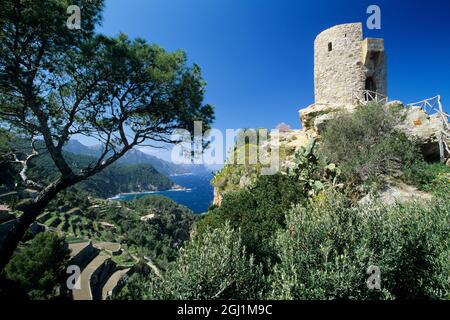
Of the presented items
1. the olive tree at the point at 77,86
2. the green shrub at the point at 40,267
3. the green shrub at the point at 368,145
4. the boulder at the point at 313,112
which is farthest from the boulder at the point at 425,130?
the green shrub at the point at 40,267

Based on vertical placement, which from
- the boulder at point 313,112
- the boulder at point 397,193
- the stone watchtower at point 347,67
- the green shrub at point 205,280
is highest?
the stone watchtower at point 347,67

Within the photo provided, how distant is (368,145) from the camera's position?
39.5ft

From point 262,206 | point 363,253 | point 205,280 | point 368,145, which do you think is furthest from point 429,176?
point 205,280

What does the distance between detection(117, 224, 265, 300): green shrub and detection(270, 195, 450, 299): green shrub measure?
63 cm

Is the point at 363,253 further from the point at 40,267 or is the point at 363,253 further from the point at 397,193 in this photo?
the point at 40,267

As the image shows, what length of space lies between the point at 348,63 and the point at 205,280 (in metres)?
20.2

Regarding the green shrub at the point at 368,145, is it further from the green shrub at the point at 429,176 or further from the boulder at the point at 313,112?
the boulder at the point at 313,112

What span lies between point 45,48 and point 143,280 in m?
8.30

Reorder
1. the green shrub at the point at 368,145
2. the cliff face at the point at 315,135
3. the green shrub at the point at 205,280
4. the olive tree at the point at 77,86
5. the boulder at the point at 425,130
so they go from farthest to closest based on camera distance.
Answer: the cliff face at the point at 315,135 → the boulder at the point at 425,130 → the green shrub at the point at 368,145 → the olive tree at the point at 77,86 → the green shrub at the point at 205,280

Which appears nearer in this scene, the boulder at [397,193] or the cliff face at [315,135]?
the boulder at [397,193]

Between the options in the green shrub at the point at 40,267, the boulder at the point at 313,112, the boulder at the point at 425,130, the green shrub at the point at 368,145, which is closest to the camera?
the green shrub at the point at 368,145

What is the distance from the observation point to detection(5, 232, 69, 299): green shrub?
25.3 m

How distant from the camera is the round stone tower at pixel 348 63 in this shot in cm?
1847
